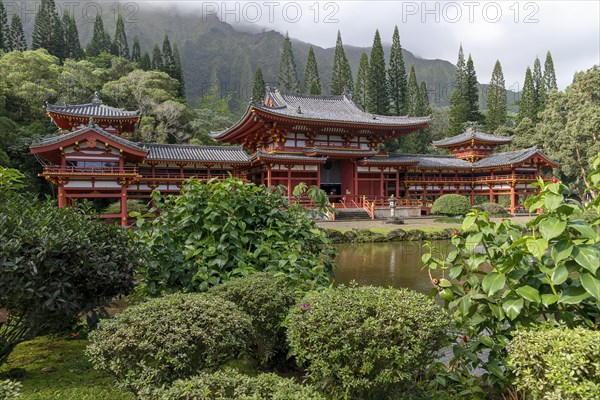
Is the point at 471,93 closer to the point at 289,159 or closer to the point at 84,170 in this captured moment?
the point at 289,159

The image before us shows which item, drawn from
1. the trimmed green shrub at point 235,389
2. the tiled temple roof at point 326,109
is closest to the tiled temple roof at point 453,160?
the tiled temple roof at point 326,109

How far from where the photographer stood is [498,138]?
113 feet

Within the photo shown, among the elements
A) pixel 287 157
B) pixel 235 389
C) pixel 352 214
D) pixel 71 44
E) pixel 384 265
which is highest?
pixel 71 44

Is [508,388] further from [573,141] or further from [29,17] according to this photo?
[29,17]

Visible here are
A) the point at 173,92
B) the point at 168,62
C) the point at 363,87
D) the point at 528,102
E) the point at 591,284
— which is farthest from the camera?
the point at 168,62

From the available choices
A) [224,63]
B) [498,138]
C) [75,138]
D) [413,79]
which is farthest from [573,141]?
[224,63]

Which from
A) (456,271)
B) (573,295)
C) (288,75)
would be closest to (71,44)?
(288,75)

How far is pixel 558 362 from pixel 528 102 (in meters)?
55.4

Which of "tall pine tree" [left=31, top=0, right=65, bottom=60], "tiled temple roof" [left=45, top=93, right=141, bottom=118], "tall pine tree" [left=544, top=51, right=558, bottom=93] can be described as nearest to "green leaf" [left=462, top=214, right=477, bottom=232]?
"tiled temple roof" [left=45, top=93, right=141, bottom=118]

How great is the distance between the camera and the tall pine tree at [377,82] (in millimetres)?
49781

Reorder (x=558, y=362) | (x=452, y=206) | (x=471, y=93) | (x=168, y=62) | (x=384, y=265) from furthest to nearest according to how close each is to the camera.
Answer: (x=168, y=62) → (x=471, y=93) → (x=452, y=206) → (x=384, y=265) → (x=558, y=362)

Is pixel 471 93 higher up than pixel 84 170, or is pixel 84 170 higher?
pixel 471 93

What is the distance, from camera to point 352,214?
80.6 feet

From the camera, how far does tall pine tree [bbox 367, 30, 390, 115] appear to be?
49781 millimetres
